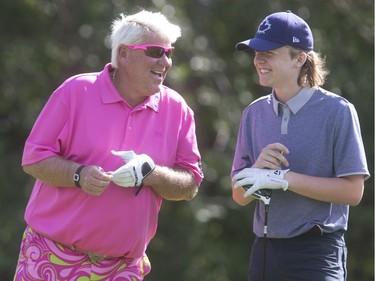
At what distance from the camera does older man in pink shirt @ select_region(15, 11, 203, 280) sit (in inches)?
166

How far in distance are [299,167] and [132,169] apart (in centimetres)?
73

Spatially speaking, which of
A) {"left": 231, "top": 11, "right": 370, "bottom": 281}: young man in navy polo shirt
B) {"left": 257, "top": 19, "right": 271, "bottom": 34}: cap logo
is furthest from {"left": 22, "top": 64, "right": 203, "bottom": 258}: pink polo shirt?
{"left": 257, "top": 19, "right": 271, "bottom": 34}: cap logo

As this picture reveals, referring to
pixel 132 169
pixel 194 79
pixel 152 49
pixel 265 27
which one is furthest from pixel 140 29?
pixel 194 79

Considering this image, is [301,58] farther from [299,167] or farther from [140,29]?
[140,29]

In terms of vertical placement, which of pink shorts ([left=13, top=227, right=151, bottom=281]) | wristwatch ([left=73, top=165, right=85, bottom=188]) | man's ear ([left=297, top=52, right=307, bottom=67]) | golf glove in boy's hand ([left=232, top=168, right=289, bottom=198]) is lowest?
pink shorts ([left=13, top=227, right=151, bottom=281])

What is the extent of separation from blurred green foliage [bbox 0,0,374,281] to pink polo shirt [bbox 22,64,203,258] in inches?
178

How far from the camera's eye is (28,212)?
4.37m

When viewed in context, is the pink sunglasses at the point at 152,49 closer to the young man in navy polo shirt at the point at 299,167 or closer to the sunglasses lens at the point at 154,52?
the sunglasses lens at the point at 154,52

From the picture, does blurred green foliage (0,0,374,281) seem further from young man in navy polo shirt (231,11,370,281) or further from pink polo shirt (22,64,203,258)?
young man in navy polo shirt (231,11,370,281)

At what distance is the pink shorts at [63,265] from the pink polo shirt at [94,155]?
57 millimetres

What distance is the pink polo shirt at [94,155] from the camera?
4.22 m

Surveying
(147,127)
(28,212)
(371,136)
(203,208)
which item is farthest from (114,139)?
(371,136)

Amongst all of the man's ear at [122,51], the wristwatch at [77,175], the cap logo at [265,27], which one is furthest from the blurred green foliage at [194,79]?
the wristwatch at [77,175]

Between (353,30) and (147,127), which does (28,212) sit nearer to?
(147,127)
